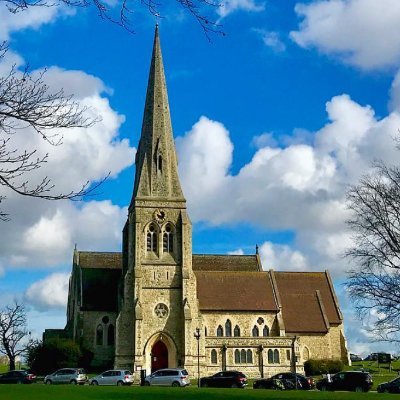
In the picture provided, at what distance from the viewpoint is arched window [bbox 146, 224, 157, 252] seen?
2512 inches

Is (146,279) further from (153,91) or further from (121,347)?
(153,91)

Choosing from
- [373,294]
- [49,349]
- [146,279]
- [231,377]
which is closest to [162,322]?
[146,279]

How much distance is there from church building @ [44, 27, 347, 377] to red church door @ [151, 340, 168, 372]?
0.09 metres

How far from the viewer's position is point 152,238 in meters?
64.1

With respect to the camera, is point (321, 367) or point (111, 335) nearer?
point (321, 367)

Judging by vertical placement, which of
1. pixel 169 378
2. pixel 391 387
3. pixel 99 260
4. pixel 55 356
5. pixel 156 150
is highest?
pixel 156 150

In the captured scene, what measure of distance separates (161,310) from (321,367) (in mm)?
16072

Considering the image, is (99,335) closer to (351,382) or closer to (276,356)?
(276,356)

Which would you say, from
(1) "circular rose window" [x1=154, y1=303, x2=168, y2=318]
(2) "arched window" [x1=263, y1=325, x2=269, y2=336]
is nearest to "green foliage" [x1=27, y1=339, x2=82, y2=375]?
(1) "circular rose window" [x1=154, y1=303, x2=168, y2=318]

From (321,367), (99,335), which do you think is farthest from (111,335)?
(321,367)

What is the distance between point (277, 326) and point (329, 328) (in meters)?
5.98

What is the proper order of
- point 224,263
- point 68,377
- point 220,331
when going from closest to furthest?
point 68,377, point 220,331, point 224,263

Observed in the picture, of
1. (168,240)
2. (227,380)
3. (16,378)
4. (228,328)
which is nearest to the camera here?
(227,380)

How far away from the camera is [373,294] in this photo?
30891mm
